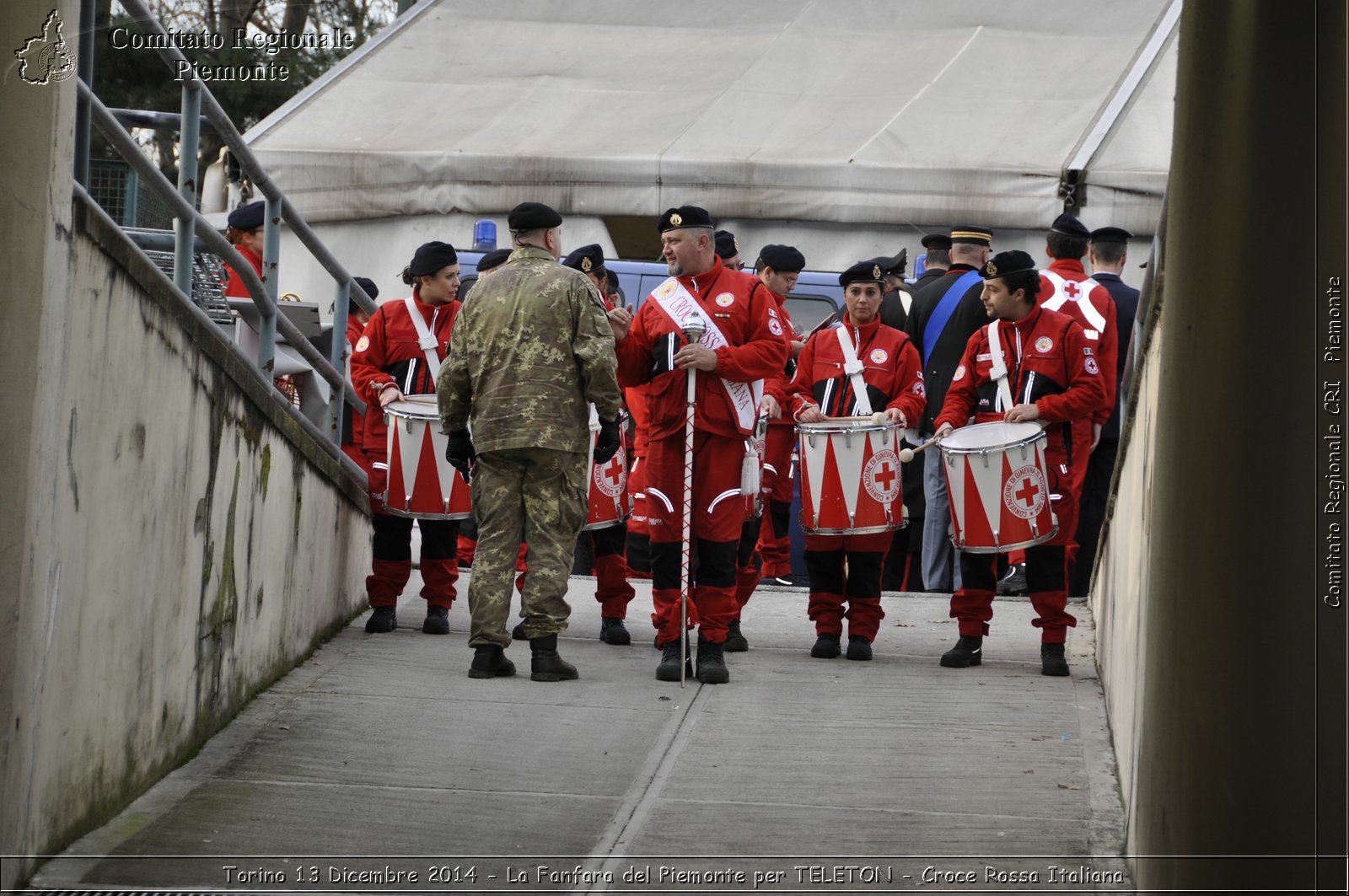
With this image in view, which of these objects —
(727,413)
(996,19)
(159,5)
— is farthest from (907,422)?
(159,5)

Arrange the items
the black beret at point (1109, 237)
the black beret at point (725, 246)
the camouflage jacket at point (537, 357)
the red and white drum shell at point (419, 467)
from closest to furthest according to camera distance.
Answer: the camouflage jacket at point (537, 357) → the red and white drum shell at point (419, 467) → the black beret at point (1109, 237) → the black beret at point (725, 246)

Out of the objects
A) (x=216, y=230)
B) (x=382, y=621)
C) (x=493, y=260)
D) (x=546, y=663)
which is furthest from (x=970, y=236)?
(x=216, y=230)

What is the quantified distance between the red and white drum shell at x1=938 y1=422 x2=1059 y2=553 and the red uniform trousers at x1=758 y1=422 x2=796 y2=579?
191cm

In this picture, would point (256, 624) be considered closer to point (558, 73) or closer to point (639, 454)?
point (639, 454)

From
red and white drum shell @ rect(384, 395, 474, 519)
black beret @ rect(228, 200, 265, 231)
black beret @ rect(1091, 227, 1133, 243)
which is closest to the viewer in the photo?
red and white drum shell @ rect(384, 395, 474, 519)

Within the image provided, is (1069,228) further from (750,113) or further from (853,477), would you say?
(750,113)

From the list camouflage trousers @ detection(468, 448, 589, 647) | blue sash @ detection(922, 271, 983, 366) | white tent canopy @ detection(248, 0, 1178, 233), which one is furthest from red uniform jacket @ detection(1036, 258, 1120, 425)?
white tent canopy @ detection(248, 0, 1178, 233)

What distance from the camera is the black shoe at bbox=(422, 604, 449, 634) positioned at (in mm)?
8531

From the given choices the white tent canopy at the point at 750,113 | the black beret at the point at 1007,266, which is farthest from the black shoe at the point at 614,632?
the white tent canopy at the point at 750,113

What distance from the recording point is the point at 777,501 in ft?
31.9

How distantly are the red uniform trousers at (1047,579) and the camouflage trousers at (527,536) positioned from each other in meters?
1.83

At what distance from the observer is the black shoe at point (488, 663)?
7387 mm

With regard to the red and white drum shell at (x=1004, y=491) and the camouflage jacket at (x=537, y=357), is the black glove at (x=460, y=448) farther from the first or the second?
the red and white drum shell at (x=1004, y=491)

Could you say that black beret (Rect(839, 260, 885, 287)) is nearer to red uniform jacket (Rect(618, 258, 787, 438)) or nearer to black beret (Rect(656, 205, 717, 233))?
red uniform jacket (Rect(618, 258, 787, 438))
